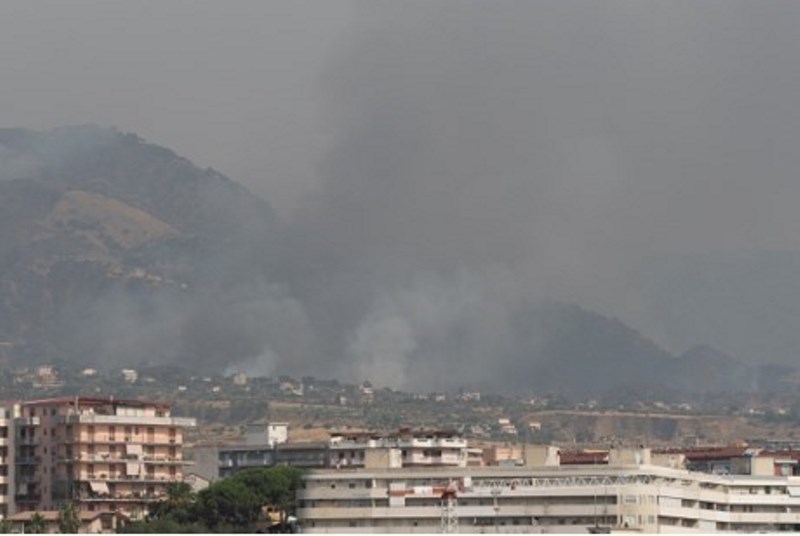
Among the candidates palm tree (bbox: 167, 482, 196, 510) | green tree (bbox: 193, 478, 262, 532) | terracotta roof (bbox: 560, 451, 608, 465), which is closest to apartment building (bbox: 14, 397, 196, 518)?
palm tree (bbox: 167, 482, 196, 510)

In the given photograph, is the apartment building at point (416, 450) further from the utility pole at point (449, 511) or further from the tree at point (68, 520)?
Answer: the utility pole at point (449, 511)

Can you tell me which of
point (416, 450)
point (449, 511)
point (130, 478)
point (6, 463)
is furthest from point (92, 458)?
point (449, 511)

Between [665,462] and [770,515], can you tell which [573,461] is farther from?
[770,515]

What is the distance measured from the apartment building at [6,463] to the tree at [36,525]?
20.0 meters

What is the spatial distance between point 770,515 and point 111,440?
48.7m

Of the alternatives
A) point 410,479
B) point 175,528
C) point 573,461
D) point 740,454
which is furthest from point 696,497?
point 740,454

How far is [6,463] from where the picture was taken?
174 meters

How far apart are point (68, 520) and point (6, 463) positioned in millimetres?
26233

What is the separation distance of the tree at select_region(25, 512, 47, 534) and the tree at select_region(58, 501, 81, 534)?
3.04 ft

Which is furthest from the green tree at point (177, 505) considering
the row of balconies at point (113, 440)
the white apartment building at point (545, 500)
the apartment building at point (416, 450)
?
the apartment building at point (416, 450)

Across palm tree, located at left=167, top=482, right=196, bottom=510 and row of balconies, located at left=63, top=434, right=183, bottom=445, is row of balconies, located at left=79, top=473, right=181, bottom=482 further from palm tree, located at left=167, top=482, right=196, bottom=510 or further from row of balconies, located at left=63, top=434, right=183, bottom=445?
palm tree, located at left=167, top=482, right=196, bottom=510

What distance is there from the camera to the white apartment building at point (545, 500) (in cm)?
13012

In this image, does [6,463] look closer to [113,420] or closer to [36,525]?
[113,420]

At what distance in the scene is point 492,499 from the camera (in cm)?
13450
